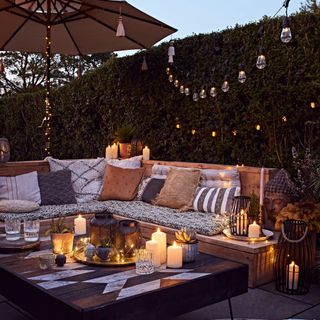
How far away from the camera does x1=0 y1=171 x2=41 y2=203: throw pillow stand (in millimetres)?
4359

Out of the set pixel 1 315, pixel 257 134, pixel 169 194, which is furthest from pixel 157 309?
pixel 257 134

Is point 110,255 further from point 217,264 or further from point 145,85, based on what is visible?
point 145,85

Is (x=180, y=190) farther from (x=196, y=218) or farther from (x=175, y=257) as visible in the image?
(x=175, y=257)

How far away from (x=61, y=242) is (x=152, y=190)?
2035mm

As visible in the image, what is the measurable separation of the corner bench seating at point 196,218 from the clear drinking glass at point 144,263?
1.06 metres

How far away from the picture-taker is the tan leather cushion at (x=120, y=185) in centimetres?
479

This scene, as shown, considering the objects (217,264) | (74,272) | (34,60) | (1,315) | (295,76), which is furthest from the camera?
(34,60)

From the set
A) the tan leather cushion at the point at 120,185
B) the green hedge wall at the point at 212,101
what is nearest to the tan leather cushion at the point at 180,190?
the tan leather cushion at the point at 120,185

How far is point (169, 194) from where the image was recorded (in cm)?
438

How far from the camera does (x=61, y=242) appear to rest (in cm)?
271

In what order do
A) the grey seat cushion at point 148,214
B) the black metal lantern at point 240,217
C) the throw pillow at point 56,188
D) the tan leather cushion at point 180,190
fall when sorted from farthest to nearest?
the throw pillow at point 56,188, the tan leather cushion at point 180,190, the grey seat cushion at point 148,214, the black metal lantern at point 240,217

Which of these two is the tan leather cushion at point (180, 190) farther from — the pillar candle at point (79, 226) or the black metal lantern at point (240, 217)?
the pillar candle at point (79, 226)

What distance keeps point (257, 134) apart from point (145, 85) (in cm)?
180

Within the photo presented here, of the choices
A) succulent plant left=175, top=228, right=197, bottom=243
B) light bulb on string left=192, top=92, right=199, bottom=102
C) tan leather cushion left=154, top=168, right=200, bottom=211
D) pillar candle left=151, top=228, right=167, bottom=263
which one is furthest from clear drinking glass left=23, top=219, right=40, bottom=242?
light bulb on string left=192, top=92, right=199, bottom=102
